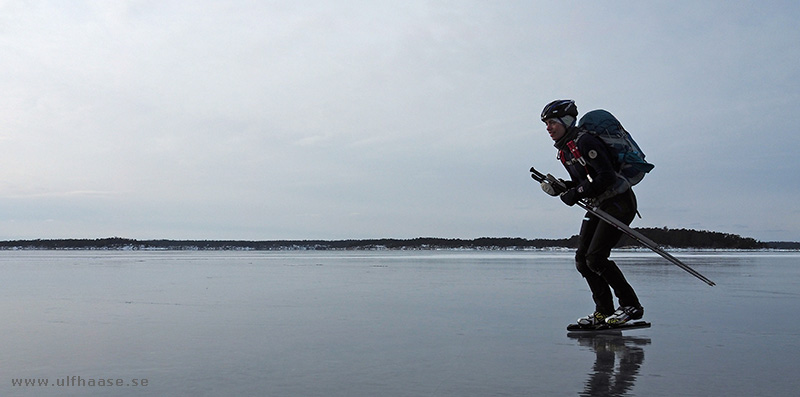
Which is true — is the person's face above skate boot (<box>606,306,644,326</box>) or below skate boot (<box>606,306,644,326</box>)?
above

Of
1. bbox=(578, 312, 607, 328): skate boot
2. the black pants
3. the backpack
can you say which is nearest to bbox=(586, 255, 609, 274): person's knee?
the black pants

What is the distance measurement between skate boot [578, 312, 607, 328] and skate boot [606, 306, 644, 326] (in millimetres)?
54

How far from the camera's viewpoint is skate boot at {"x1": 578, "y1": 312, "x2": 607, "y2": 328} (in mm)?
5406

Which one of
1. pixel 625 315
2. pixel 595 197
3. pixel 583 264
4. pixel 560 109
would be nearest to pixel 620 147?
→ pixel 595 197

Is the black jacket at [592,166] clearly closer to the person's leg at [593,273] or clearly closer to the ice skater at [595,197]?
the ice skater at [595,197]

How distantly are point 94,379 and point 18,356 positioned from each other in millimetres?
1005

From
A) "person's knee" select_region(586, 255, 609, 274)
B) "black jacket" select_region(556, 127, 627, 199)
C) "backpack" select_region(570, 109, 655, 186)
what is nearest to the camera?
"black jacket" select_region(556, 127, 627, 199)

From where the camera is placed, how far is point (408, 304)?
24.3 ft

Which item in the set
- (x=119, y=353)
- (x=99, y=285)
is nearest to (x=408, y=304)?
(x=119, y=353)

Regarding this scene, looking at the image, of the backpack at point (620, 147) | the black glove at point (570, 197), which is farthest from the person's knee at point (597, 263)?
the backpack at point (620, 147)

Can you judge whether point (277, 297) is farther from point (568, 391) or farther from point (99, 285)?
point (568, 391)

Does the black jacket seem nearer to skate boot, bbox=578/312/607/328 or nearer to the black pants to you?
the black pants

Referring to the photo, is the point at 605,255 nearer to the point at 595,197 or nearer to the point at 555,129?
the point at 595,197

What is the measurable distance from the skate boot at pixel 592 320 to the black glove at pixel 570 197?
37.8 inches
